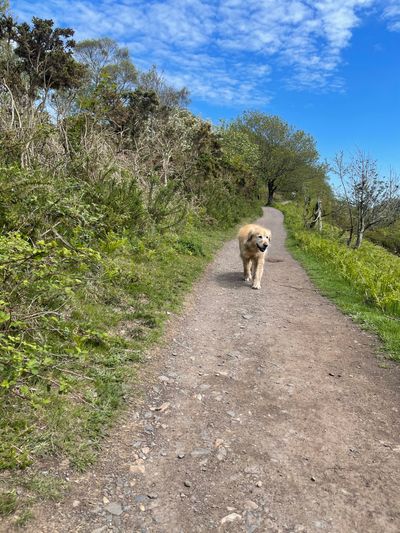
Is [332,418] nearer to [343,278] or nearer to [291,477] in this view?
[291,477]

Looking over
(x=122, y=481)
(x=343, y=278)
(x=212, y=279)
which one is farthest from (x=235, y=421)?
(x=343, y=278)

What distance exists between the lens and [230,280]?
909cm

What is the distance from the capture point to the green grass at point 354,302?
5.82 m

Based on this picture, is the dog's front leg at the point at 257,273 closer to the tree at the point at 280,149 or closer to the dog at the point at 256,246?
the dog at the point at 256,246

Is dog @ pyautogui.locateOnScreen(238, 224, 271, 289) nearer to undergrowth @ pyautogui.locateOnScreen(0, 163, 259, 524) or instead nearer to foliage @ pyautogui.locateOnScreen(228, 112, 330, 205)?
undergrowth @ pyautogui.locateOnScreen(0, 163, 259, 524)

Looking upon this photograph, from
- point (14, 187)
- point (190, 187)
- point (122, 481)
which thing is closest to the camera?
point (122, 481)

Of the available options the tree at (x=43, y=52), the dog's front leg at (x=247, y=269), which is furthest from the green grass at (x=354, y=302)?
the tree at (x=43, y=52)

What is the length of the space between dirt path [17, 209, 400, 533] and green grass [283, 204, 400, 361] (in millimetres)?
352

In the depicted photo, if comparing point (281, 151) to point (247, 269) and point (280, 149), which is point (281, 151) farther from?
point (247, 269)

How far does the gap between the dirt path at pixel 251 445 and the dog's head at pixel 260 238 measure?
2604 mm

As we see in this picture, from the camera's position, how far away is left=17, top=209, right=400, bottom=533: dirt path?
2570mm

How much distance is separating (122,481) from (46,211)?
3859mm

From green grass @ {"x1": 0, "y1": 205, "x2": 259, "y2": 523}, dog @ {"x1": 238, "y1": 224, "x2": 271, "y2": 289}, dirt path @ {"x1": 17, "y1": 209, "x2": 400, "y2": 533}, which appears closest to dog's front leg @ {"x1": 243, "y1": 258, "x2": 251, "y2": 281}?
dog @ {"x1": 238, "y1": 224, "x2": 271, "y2": 289}

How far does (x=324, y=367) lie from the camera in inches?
192
